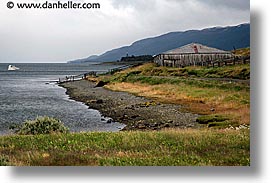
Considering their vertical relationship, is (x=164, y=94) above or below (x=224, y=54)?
below

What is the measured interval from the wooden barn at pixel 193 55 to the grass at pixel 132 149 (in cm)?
133

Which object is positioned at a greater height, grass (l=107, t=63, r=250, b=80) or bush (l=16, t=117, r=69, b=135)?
grass (l=107, t=63, r=250, b=80)

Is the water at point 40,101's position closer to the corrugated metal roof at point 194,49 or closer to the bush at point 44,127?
the bush at point 44,127

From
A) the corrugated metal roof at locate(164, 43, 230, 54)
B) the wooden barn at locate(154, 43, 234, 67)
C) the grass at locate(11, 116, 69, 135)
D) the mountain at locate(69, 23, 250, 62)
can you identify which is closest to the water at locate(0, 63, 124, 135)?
the grass at locate(11, 116, 69, 135)

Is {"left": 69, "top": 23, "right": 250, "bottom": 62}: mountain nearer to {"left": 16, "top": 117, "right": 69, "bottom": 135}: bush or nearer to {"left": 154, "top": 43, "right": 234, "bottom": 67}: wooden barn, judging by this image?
{"left": 154, "top": 43, "right": 234, "bottom": 67}: wooden barn

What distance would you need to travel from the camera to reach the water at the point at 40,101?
28.1ft

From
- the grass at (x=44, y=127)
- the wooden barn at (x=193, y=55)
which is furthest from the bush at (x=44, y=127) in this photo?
the wooden barn at (x=193, y=55)

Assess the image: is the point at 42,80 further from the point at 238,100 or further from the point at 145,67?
the point at 238,100

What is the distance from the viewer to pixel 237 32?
289 inches

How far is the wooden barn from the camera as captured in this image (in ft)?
26.8

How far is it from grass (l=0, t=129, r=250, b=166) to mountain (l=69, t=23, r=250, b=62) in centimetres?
129
